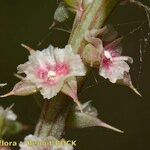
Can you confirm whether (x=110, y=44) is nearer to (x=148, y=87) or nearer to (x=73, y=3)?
(x=73, y=3)

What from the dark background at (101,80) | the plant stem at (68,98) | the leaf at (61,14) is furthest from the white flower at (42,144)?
the dark background at (101,80)

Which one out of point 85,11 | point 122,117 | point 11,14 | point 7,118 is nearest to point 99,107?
point 122,117

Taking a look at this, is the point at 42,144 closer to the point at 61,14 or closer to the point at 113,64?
the point at 113,64

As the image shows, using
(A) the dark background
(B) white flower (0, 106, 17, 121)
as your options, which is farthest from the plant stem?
(A) the dark background

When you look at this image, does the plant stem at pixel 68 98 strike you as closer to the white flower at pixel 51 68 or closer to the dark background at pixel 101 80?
the white flower at pixel 51 68

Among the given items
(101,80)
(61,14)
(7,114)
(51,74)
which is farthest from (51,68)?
(101,80)

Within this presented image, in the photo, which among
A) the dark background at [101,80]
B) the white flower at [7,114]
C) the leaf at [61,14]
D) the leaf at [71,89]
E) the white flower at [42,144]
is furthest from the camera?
the dark background at [101,80]

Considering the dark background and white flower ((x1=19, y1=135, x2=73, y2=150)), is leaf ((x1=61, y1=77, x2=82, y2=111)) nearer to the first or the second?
white flower ((x1=19, y1=135, x2=73, y2=150))
